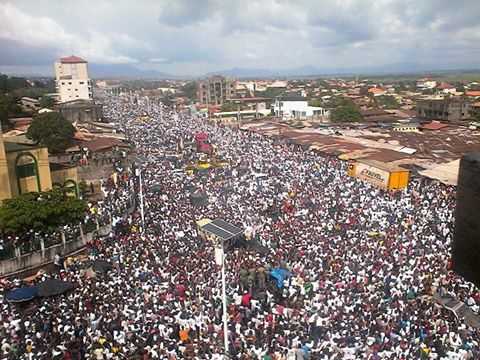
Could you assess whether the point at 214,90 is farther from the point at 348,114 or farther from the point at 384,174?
the point at 384,174

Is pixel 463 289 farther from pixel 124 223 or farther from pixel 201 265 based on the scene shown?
pixel 124 223

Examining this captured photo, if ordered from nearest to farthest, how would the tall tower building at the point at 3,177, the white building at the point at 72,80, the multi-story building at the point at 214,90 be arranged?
the tall tower building at the point at 3,177
the white building at the point at 72,80
the multi-story building at the point at 214,90

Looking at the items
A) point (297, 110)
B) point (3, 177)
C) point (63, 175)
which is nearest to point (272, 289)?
point (3, 177)

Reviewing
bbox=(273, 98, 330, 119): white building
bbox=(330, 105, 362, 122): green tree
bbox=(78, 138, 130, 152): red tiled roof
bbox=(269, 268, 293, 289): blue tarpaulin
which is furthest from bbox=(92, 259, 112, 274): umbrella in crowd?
bbox=(273, 98, 330, 119): white building

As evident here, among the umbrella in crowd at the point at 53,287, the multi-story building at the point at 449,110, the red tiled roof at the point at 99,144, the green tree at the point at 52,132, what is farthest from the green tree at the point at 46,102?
the multi-story building at the point at 449,110

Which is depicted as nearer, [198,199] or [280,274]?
[280,274]

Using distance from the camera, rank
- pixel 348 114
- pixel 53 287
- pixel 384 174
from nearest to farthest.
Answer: pixel 53 287 < pixel 384 174 < pixel 348 114

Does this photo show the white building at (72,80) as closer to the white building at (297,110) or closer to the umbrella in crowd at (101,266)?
the white building at (297,110)
